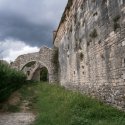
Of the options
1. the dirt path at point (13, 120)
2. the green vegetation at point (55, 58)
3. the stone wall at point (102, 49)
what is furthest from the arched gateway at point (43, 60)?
the dirt path at point (13, 120)

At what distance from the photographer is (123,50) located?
774 centimetres

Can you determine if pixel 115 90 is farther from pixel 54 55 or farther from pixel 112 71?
pixel 54 55

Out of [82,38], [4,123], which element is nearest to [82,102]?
[4,123]

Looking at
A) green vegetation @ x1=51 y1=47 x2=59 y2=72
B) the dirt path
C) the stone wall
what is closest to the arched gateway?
green vegetation @ x1=51 y1=47 x2=59 y2=72

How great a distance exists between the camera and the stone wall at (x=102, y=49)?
8.01m

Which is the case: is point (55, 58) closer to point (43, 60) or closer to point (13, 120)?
point (43, 60)

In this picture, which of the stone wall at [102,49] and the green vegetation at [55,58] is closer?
the stone wall at [102,49]

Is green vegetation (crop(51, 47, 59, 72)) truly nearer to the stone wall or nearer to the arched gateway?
the arched gateway

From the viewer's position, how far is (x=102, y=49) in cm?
972

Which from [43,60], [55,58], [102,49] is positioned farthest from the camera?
[43,60]

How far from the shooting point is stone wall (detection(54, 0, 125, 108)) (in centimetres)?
801

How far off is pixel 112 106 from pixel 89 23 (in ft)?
13.5

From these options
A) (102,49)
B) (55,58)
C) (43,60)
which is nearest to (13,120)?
(102,49)

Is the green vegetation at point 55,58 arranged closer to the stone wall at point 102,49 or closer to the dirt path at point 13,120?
the stone wall at point 102,49
